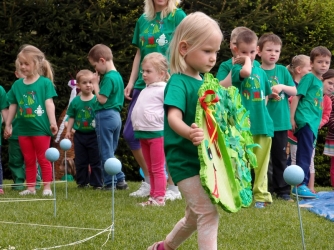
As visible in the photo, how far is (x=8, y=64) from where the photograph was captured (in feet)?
40.9

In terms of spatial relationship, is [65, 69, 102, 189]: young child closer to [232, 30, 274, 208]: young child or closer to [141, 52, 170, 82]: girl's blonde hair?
[141, 52, 170, 82]: girl's blonde hair

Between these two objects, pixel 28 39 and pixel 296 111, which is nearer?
pixel 296 111

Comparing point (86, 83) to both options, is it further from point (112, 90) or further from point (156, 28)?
point (156, 28)

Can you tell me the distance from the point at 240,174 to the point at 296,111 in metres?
4.40

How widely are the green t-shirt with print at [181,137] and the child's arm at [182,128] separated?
4cm

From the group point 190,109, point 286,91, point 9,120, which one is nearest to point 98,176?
point 9,120

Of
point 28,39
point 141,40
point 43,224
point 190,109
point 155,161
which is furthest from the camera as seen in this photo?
point 28,39

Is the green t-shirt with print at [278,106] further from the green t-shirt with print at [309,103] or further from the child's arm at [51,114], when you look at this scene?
the child's arm at [51,114]

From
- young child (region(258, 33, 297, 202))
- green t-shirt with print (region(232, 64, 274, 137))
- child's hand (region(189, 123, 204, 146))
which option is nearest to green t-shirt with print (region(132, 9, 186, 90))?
green t-shirt with print (region(232, 64, 274, 137))

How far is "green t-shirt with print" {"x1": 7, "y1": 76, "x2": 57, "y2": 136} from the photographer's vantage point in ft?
27.4

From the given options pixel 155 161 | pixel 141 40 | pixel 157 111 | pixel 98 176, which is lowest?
pixel 98 176

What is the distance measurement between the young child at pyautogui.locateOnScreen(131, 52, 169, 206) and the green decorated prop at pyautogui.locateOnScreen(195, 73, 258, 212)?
2.73 meters

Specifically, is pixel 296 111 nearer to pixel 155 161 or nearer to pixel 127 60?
pixel 155 161

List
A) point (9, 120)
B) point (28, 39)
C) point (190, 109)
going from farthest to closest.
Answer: point (28, 39) → point (9, 120) → point (190, 109)
